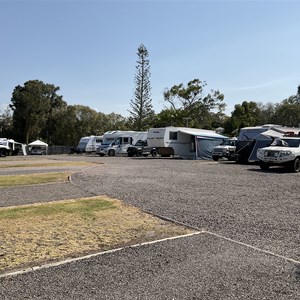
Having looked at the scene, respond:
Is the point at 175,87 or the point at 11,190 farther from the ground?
the point at 175,87

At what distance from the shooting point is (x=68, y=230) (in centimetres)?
610

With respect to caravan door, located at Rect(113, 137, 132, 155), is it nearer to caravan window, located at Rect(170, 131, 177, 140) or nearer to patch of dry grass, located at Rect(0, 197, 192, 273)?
caravan window, located at Rect(170, 131, 177, 140)

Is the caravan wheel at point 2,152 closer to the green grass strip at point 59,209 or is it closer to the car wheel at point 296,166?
the car wheel at point 296,166

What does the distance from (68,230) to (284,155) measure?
14.6 metres

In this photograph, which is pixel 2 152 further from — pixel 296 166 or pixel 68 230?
pixel 68 230

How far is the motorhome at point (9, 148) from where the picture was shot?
42.5 meters

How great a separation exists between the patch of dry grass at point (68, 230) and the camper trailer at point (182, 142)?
25.0 meters

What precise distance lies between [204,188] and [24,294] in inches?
313

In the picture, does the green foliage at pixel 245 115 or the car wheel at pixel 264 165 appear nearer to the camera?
the car wheel at pixel 264 165

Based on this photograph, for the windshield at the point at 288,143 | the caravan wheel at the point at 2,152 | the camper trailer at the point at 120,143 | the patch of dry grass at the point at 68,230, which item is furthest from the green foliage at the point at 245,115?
the patch of dry grass at the point at 68,230

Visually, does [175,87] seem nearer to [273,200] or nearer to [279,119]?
[279,119]

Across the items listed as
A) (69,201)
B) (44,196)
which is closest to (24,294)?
(69,201)

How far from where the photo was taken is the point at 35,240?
5.52 meters

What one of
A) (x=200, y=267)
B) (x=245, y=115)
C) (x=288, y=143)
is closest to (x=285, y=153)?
(x=288, y=143)
